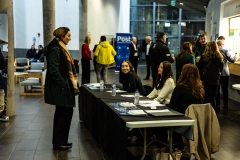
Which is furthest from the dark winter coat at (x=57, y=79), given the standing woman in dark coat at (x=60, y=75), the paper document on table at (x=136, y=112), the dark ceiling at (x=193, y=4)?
the dark ceiling at (x=193, y=4)

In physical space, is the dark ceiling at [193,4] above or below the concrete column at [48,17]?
above

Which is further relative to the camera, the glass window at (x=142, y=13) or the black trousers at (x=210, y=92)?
the glass window at (x=142, y=13)

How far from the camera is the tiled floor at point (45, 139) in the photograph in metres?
4.15

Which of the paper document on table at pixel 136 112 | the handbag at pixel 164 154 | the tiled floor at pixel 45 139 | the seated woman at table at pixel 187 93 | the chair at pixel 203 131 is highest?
A: the seated woman at table at pixel 187 93

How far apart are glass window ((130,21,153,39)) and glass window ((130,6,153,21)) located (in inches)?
13.0

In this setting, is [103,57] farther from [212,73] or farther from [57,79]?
[57,79]

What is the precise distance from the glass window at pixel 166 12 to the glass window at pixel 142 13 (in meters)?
0.46

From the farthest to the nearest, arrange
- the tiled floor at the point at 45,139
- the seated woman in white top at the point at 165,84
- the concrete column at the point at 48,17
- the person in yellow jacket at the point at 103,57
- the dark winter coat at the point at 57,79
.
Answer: the concrete column at the point at 48,17
the person in yellow jacket at the point at 103,57
the seated woman in white top at the point at 165,84
the tiled floor at the point at 45,139
the dark winter coat at the point at 57,79

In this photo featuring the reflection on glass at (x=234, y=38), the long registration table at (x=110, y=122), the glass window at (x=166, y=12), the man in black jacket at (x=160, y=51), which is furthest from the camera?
the glass window at (x=166, y=12)

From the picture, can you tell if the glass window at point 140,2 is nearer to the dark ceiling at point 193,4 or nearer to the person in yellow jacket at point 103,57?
the dark ceiling at point 193,4

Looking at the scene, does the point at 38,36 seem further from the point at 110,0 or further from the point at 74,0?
the point at 110,0

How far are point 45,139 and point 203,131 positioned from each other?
2372mm

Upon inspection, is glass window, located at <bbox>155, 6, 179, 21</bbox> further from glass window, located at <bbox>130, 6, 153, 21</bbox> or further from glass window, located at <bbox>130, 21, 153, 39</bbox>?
glass window, located at <bbox>130, 21, 153, 39</bbox>

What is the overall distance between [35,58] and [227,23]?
8.38m
